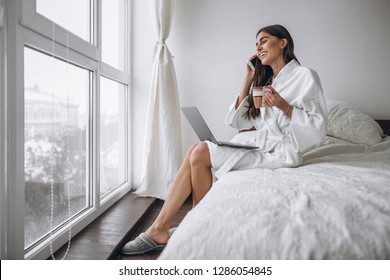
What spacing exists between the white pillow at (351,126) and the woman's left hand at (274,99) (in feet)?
2.72

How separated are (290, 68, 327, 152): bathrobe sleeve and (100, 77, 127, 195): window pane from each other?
130 cm

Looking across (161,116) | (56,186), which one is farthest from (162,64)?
(56,186)

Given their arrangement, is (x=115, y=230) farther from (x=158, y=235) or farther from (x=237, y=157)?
(x=237, y=157)

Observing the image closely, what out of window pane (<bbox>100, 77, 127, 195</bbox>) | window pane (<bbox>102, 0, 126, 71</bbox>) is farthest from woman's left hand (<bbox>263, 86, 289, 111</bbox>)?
window pane (<bbox>102, 0, 126, 71</bbox>)

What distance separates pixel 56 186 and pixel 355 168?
52.2 inches

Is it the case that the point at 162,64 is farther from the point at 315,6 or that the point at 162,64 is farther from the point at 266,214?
the point at 266,214

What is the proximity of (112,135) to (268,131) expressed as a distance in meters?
1.27

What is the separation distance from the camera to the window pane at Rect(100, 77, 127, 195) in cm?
195

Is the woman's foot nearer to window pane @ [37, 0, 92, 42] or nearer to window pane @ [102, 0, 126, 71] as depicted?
window pane @ [37, 0, 92, 42]

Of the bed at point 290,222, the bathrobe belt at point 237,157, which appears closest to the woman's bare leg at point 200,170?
the bathrobe belt at point 237,157

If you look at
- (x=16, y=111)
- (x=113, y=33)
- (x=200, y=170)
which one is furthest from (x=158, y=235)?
(x=113, y=33)

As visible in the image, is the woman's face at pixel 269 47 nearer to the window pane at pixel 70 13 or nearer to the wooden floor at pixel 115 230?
the window pane at pixel 70 13

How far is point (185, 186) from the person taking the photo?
1.31 metres

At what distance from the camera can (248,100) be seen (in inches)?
61.5
